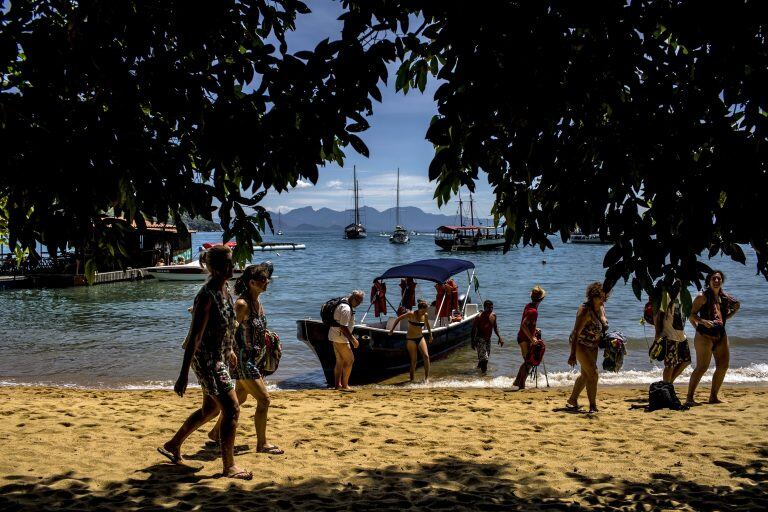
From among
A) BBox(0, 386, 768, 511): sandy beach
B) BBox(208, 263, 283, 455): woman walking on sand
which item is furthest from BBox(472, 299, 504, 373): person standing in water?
BBox(208, 263, 283, 455): woman walking on sand

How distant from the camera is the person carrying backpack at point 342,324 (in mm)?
10891

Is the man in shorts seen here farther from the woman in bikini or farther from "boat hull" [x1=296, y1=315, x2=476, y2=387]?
the woman in bikini

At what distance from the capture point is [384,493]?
17.7ft

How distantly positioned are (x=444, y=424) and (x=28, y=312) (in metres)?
26.9

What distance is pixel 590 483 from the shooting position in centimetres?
564

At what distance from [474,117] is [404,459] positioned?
382cm

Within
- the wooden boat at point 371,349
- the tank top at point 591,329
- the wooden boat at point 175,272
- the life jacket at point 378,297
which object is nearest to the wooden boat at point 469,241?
the wooden boat at point 175,272

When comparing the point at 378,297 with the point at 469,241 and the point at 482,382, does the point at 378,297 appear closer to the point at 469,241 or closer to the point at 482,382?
the point at 482,382

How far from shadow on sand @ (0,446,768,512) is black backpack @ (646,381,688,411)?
293 cm

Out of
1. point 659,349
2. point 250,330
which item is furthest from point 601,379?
point 250,330

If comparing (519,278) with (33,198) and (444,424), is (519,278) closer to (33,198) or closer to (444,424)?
(444,424)

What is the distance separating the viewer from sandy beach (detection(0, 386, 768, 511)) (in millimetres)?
5176

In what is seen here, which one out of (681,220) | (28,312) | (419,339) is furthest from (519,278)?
(681,220)

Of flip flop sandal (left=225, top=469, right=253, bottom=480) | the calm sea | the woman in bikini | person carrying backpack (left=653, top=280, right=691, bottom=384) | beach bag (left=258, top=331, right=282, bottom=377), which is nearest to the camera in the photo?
flip flop sandal (left=225, top=469, right=253, bottom=480)
